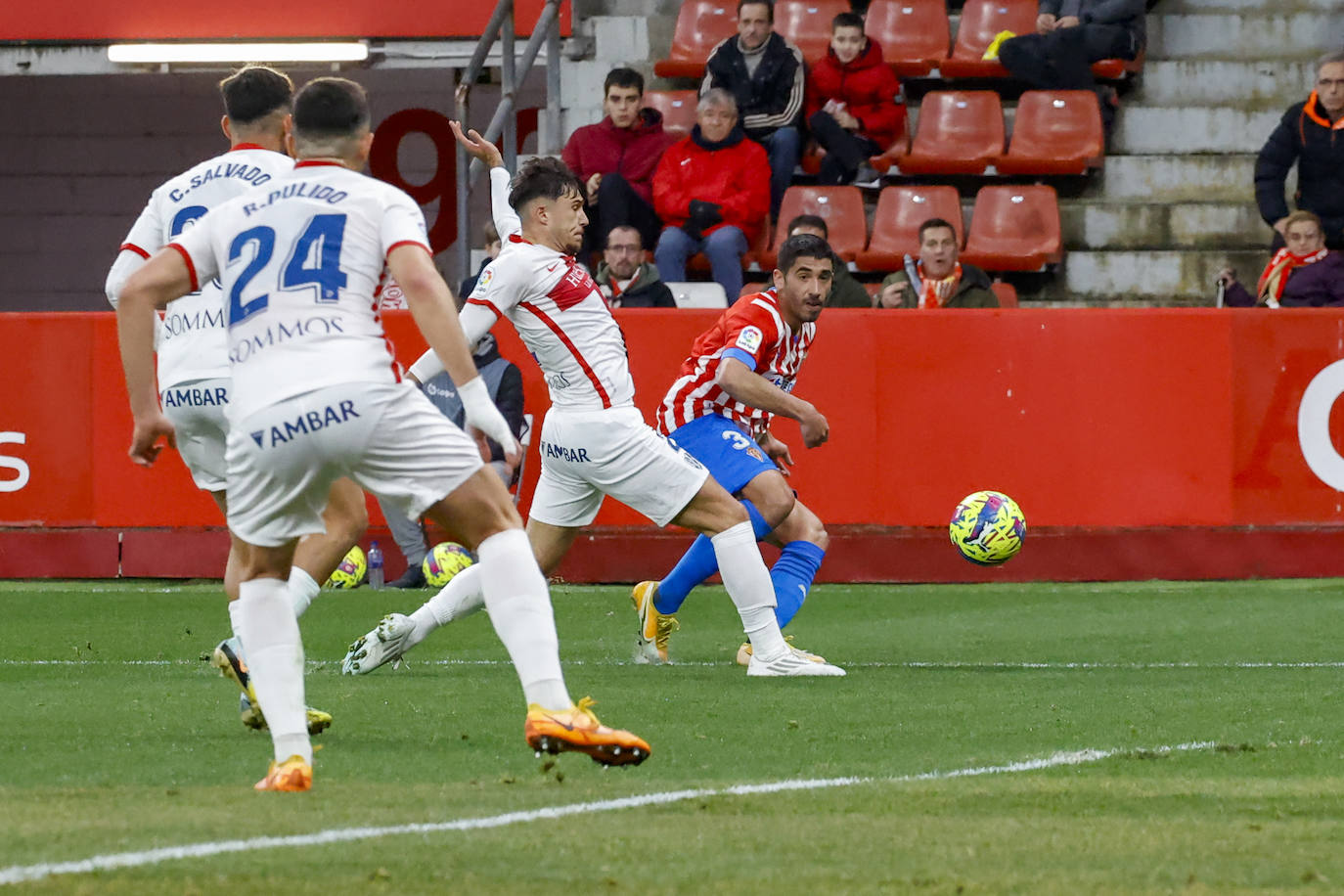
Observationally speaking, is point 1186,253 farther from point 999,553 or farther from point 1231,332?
point 999,553

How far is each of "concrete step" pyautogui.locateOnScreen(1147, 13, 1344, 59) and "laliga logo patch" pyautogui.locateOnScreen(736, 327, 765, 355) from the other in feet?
35.1

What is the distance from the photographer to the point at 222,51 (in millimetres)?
19719

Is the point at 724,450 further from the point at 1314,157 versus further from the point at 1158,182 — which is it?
the point at 1158,182

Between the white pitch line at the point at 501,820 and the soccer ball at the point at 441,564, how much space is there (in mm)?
7625

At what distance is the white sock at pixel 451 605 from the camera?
332 inches

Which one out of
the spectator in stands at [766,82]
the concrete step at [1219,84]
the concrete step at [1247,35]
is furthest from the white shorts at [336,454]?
the concrete step at [1247,35]

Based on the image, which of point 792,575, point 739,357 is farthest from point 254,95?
point 792,575

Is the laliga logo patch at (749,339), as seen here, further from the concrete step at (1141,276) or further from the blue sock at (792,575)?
the concrete step at (1141,276)

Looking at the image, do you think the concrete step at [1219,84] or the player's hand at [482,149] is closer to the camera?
the player's hand at [482,149]

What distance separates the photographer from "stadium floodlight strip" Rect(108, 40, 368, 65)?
19.6m

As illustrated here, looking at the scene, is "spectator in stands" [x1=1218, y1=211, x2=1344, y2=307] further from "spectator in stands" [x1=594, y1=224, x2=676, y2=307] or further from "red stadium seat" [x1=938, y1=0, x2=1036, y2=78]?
"spectator in stands" [x1=594, y1=224, x2=676, y2=307]

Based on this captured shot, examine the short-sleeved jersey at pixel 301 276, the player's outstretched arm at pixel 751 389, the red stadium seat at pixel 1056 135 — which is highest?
the red stadium seat at pixel 1056 135

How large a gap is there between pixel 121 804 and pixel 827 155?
12.6 metres

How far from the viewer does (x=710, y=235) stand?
16.0 metres
